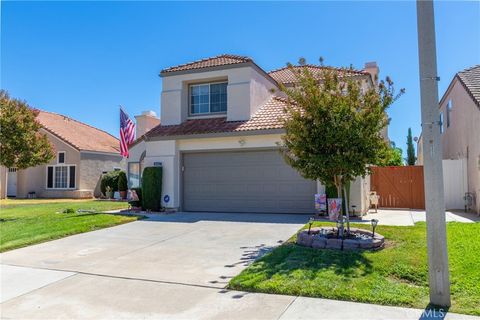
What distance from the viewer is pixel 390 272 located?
6.30 meters

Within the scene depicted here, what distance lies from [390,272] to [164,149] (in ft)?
38.2

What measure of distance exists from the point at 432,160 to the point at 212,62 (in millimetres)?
13295

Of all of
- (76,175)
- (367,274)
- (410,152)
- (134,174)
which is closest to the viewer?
(367,274)

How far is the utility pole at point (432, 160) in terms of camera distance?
497 centimetres

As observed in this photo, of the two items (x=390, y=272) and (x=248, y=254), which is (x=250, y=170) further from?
(x=390, y=272)

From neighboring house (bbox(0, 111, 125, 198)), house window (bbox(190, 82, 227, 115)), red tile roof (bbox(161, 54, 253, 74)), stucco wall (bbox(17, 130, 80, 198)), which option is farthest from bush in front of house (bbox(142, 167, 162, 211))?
stucco wall (bbox(17, 130, 80, 198))

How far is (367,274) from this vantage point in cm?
621

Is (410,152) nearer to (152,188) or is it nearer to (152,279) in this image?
(152,188)

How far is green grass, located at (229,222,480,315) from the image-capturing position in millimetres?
5301

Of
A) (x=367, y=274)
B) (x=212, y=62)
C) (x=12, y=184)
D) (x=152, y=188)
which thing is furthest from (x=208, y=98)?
(x=12, y=184)

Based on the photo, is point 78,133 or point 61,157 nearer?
point 61,157

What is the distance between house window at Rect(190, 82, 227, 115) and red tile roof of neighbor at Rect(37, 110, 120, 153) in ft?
47.0

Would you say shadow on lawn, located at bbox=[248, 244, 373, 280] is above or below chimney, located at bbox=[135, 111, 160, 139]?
below

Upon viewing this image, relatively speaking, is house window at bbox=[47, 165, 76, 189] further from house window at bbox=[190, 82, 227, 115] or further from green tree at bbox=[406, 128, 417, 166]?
green tree at bbox=[406, 128, 417, 166]
